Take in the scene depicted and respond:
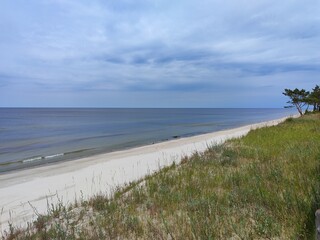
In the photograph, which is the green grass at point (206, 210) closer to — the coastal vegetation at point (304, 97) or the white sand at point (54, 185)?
the white sand at point (54, 185)

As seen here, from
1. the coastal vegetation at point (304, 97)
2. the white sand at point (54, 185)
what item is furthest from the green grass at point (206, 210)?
the coastal vegetation at point (304, 97)

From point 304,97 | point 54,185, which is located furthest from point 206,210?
point 304,97

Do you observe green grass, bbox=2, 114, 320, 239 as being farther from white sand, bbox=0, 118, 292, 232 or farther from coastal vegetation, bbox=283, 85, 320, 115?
coastal vegetation, bbox=283, 85, 320, 115

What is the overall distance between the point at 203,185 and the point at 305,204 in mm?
2849

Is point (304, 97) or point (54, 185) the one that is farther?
point (304, 97)

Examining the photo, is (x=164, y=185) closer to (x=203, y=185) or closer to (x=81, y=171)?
(x=203, y=185)

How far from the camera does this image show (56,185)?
1117cm

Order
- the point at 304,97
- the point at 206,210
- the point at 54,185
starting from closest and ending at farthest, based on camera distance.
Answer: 1. the point at 206,210
2. the point at 54,185
3. the point at 304,97

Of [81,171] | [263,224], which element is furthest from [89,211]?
[81,171]

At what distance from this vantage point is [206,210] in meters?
4.93

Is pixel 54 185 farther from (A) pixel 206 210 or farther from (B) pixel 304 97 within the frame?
(B) pixel 304 97

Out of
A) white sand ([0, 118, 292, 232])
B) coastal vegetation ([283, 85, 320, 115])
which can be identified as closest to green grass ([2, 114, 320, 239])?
white sand ([0, 118, 292, 232])

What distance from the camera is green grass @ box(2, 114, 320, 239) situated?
4023 millimetres

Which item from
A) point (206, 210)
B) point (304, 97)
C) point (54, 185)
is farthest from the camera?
point (304, 97)
